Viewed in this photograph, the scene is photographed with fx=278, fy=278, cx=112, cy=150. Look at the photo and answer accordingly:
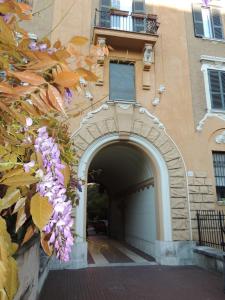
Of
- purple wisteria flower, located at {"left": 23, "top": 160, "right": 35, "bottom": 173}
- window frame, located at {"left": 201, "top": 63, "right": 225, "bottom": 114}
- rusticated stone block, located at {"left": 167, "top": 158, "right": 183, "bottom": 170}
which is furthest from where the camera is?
window frame, located at {"left": 201, "top": 63, "right": 225, "bottom": 114}

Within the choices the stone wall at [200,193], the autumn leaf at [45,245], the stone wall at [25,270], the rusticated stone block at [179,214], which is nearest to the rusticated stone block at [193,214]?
the stone wall at [200,193]

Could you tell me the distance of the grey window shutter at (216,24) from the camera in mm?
13242

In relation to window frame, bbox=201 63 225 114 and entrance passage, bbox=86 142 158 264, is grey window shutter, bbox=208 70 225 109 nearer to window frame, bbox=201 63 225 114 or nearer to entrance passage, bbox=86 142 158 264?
window frame, bbox=201 63 225 114

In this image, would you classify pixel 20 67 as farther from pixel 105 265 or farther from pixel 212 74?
pixel 212 74

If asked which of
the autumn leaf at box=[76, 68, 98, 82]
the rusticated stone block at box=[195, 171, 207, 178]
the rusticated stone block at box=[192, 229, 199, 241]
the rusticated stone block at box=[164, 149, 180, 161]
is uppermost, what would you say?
the rusticated stone block at box=[164, 149, 180, 161]

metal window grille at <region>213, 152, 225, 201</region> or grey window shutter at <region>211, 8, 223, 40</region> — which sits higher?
grey window shutter at <region>211, 8, 223, 40</region>

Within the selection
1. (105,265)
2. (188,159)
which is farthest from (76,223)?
(188,159)

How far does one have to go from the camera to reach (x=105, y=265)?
31.9ft

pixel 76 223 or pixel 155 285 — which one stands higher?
pixel 76 223

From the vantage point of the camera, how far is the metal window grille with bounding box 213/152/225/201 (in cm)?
1105

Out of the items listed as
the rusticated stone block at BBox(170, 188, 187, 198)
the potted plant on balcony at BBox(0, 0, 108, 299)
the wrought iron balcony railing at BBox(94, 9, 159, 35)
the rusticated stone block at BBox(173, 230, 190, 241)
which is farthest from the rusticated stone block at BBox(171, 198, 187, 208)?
the potted plant on balcony at BBox(0, 0, 108, 299)

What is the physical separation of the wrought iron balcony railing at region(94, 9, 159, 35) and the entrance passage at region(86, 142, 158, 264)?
5.13 m

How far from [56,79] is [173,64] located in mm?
12101

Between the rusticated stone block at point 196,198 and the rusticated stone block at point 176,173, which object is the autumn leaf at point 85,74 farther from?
the rusticated stone block at point 196,198
